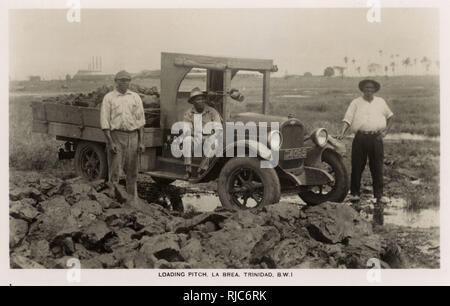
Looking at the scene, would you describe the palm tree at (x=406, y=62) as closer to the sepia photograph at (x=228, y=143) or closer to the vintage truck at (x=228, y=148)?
the sepia photograph at (x=228, y=143)

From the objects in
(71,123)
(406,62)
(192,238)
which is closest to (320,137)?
(406,62)

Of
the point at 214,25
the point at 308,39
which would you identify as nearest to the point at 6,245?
the point at 214,25

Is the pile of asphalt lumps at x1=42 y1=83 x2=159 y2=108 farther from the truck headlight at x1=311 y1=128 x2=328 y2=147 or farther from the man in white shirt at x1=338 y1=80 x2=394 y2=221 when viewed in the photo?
the man in white shirt at x1=338 y1=80 x2=394 y2=221

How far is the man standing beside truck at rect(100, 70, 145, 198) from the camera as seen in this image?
8.27 metres

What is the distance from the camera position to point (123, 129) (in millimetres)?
8312

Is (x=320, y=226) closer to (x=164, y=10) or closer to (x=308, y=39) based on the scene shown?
(x=308, y=39)

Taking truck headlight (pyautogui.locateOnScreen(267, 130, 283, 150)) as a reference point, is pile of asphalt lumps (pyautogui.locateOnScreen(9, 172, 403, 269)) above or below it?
below

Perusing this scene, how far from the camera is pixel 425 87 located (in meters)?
8.16

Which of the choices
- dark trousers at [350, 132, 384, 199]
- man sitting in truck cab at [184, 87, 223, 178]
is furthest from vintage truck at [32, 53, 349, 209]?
dark trousers at [350, 132, 384, 199]

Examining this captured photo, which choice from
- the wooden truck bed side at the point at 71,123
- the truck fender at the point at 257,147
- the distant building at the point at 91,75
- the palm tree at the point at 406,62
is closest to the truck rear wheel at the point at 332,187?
the truck fender at the point at 257,147

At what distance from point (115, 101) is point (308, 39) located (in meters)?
2.47

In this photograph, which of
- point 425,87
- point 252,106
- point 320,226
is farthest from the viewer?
point 252,106

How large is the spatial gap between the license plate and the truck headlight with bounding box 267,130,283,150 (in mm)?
123

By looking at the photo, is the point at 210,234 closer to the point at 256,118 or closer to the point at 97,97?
the point at 256,118
